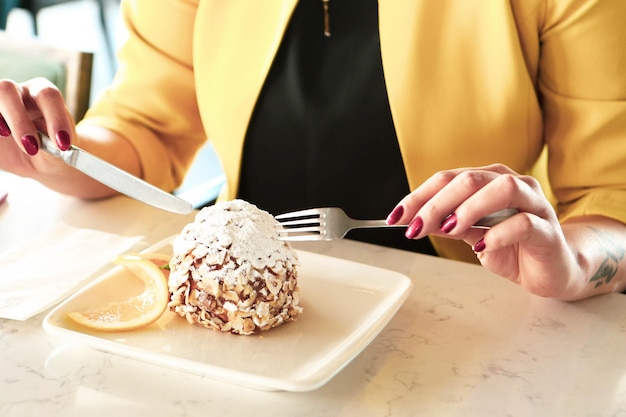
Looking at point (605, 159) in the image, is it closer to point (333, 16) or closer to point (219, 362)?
point (333, 16)

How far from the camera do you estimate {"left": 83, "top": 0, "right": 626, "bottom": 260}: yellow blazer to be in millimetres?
1142

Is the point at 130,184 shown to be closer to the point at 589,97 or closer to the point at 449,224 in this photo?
the point at 449,224

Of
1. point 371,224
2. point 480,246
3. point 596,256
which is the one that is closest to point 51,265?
point 371,224

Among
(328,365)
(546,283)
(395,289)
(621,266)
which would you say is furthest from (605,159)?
(328,365)

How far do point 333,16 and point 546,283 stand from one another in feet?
1.89

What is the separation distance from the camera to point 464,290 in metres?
1.04

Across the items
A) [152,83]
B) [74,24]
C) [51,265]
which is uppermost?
[152,83]

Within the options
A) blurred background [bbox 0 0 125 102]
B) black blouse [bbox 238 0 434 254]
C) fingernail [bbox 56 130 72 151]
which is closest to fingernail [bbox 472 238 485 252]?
black blouse [bbox 238 0 434 254]

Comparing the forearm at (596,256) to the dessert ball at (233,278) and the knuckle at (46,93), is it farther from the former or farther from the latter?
the knuckle at (46,93)

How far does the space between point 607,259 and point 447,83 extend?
0.38 m

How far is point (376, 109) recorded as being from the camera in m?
1.29

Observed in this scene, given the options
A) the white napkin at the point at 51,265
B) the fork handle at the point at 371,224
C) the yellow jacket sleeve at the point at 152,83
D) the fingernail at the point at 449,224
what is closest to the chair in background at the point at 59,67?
the yellow jacket sleeve at the point at 152,83

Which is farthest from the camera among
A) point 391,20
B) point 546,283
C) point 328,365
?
point 391,20

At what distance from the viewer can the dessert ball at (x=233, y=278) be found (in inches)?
33.7
